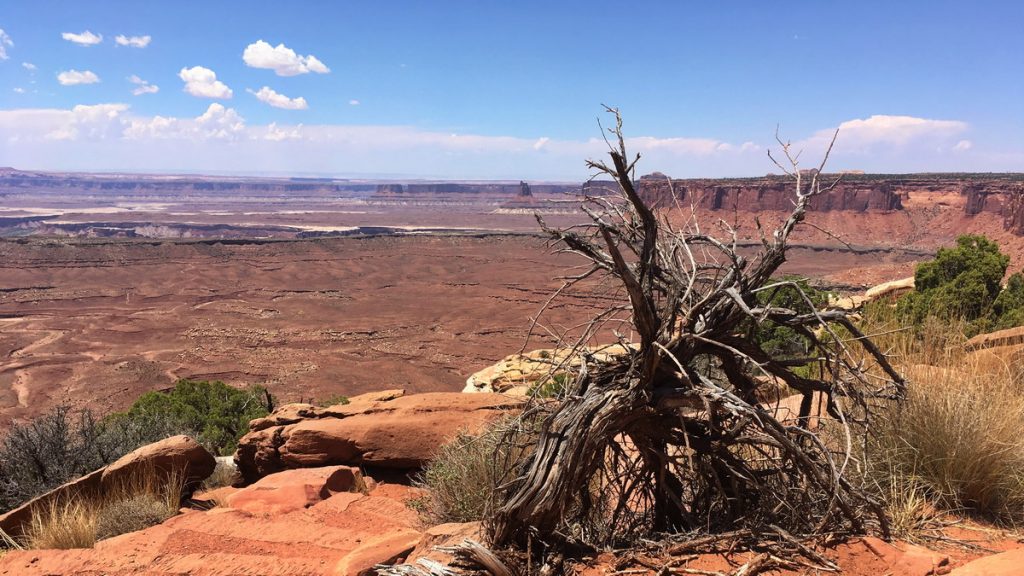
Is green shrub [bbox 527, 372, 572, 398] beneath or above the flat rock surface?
above

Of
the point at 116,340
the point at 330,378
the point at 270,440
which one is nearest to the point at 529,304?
the point at 330,378

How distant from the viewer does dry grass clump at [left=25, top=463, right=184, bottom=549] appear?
5.64 meters

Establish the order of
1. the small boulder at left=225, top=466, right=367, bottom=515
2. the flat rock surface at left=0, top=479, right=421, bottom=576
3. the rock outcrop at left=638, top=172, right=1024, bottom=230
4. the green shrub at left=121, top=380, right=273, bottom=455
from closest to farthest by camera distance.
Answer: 1. the flat rock surface at left=0, top=479, right=421, bottom=576
2. the small boulder at left=225, top=466, right=367, bottom=515
3. the green shrub at left=121, top=380, right=273, bottom=455
4. the rock outcrop at left=638, top=172, right=1024, bottom=230

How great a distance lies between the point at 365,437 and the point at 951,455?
278 inches

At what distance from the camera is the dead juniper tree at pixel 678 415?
3.49m

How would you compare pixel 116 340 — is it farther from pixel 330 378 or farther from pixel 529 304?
pixel 529 304

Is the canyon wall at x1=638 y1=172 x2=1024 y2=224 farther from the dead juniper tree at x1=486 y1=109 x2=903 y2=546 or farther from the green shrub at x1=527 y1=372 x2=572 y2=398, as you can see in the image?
the dead juniper tree at x1=486 y1=109 x2=903 y2=546

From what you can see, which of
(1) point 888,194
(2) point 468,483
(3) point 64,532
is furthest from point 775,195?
(3) point 64,532

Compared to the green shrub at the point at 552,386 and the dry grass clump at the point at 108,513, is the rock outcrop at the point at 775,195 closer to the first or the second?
the green shrub at the point at 552,386

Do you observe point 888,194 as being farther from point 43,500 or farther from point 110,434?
point 43,500

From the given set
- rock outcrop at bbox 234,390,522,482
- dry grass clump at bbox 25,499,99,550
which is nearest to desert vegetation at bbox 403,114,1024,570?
dry grass clump at bbox 25,499,99,550

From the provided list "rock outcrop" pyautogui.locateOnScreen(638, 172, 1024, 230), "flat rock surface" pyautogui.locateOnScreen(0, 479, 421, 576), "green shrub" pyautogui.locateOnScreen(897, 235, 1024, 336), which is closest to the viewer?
"flat rock surface" pyautogui.locateOnScreen(0, 479, 421, 576)

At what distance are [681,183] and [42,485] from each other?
3671 inches

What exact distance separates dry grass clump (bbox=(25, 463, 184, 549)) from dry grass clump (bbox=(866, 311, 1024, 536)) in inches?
255
